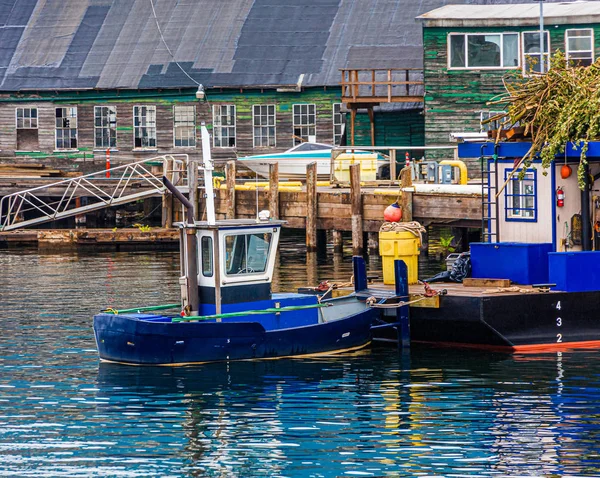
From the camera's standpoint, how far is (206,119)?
52719mm

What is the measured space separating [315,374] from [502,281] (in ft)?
13.7

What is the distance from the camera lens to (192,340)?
2081cm

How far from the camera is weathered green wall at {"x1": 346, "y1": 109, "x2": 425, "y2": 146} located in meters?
50.1

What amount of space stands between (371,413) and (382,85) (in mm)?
31810

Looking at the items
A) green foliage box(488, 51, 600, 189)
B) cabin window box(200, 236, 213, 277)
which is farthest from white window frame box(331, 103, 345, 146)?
cabin window box(200, 236, 213, 277)

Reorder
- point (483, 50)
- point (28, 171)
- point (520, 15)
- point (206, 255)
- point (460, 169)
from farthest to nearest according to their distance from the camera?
point (28, 171)
point (483, 50)
point (520, 15)
point (460, 169)
point (206, 255)

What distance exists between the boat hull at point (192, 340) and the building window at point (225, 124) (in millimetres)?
31581

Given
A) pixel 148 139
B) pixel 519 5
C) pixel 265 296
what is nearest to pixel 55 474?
pixel 265 296

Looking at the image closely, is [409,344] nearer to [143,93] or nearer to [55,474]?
[55,474]

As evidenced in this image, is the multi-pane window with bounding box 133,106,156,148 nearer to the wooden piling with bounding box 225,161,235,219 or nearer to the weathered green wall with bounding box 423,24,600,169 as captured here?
the wooden piling with bounding box 225,161,235,219

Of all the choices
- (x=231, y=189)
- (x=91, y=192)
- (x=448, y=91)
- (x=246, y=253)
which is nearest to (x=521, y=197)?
(x=246, y=253)

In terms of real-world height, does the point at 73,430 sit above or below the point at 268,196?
below

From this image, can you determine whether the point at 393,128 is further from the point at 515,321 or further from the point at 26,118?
the point at 515,321

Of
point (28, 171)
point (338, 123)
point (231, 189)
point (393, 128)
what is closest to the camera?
point (231, 189)
